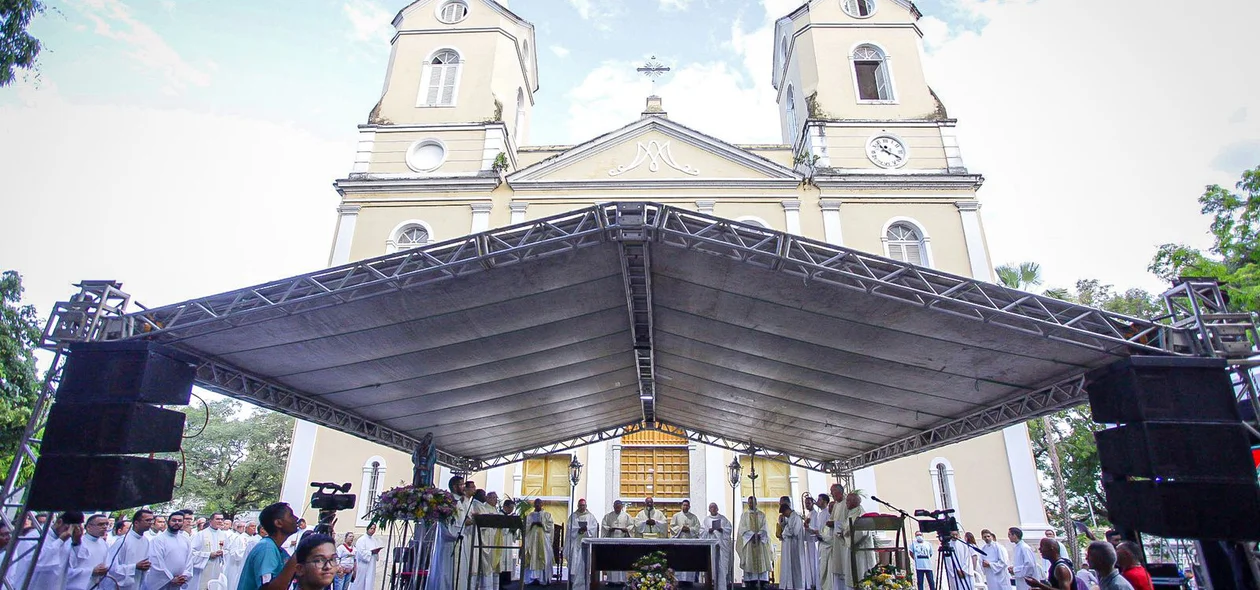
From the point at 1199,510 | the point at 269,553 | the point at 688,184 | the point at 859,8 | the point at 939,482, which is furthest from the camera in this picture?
the point at 859,8

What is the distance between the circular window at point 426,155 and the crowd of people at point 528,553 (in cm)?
1017

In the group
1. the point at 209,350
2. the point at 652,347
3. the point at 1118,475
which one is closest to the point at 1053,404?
the point at 1118,475

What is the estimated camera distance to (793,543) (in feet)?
40.5

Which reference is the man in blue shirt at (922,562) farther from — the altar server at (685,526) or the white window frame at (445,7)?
the white window frame at (445,7)

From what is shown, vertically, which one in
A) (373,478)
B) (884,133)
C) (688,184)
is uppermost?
(884,133)

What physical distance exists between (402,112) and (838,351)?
620 inches

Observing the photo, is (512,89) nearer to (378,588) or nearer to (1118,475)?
(378,588)

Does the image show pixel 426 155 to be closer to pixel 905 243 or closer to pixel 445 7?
pixel 445 7

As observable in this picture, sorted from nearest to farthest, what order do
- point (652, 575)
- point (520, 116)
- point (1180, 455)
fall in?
point (1180, 455) → point (652, 575) → point (520, 116)

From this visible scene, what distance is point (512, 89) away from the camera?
21.0m

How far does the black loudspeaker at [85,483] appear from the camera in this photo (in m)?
5.72

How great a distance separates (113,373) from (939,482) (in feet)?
51.8

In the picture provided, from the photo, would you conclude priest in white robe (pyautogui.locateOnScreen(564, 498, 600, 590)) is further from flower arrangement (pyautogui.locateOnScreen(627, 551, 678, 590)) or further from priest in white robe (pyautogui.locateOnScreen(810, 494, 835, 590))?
priest in white robe (pyautogui.locateOnScreen(810, 494, 835, 590))

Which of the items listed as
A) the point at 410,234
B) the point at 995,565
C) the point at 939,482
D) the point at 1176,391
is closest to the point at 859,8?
the point at 939,482
